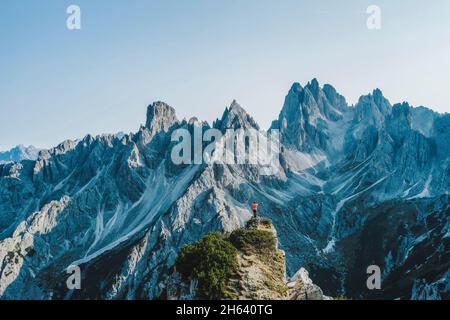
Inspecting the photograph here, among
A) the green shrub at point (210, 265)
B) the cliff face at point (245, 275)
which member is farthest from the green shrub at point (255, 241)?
the green shrub at point (210, 265)

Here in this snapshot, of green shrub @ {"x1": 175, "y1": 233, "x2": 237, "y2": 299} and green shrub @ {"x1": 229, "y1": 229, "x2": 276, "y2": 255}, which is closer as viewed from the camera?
green shrub @ {"x1": 175, "y1": 233, "x2": 237, "y2": 299}

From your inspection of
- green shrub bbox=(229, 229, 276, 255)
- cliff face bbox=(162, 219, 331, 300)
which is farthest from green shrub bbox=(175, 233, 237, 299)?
green shrub bbox=(229, 229, 276, 255)

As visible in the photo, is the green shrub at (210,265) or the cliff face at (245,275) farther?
the cliff face at (245,275)

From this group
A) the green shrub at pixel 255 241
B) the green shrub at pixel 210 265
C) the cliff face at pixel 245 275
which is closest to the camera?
the green shrub at pixel 210 265

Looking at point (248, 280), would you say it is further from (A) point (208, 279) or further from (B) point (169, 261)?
(B) point (169, 261)

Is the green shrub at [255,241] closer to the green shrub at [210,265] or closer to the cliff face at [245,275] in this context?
the cliff face at [245,275]

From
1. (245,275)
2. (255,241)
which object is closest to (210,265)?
(245,275)

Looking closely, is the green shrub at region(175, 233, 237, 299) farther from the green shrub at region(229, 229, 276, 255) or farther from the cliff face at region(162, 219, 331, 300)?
the green shrub at region(229, 229, 276, 255)
